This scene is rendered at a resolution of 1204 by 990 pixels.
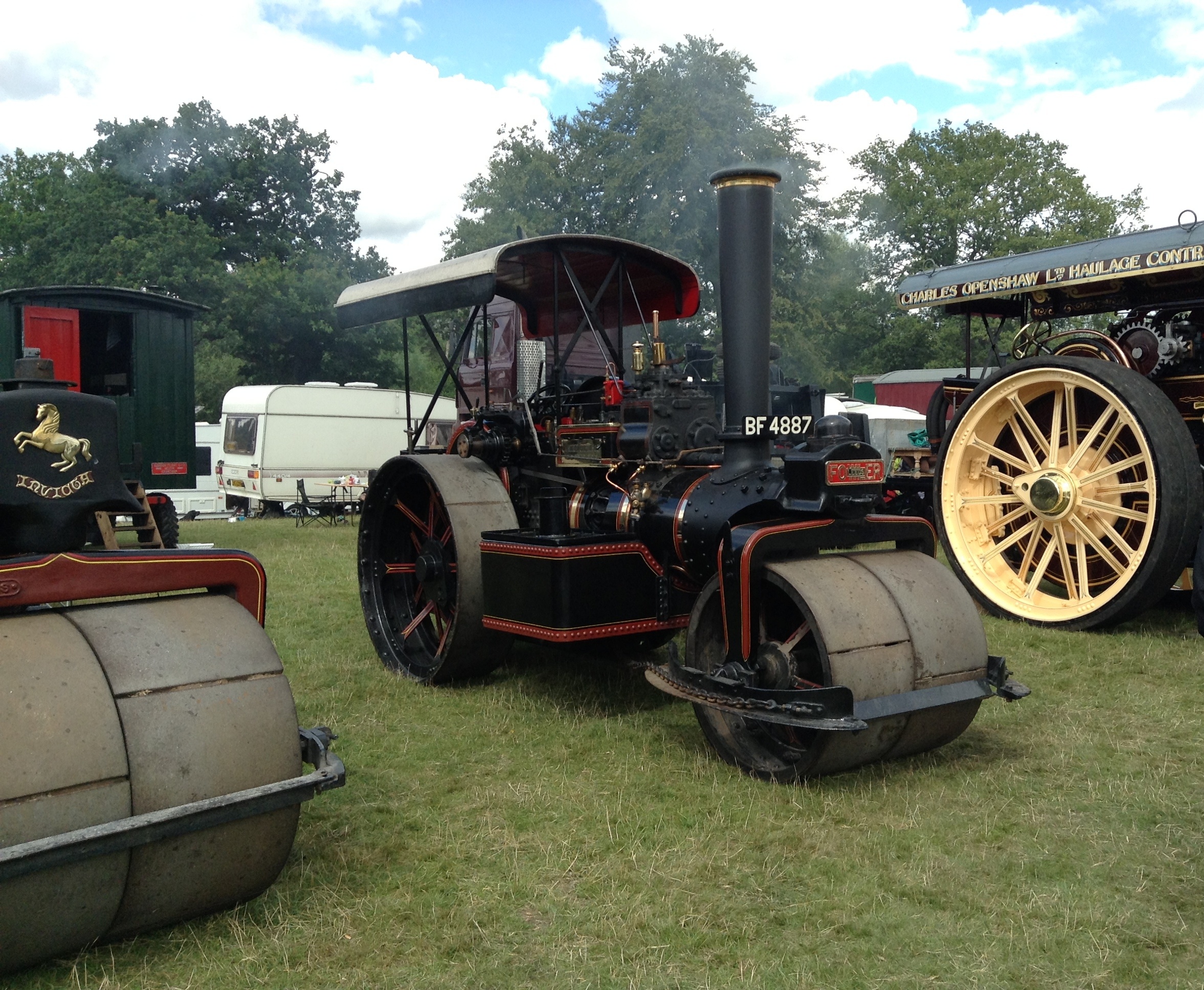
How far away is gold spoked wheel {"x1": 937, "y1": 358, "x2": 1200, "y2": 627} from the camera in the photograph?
634cm

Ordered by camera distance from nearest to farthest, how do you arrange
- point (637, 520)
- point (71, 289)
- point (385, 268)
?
1. point (637, 520)
2. point (71, 289)
3. point (385, 268)

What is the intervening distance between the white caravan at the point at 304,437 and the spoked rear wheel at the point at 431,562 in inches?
446

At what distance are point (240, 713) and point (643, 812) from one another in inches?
57.1

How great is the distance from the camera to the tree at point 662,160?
25.1 meters

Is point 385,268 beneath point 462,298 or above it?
above

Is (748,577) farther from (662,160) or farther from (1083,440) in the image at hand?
(662,160)

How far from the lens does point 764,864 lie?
316cm

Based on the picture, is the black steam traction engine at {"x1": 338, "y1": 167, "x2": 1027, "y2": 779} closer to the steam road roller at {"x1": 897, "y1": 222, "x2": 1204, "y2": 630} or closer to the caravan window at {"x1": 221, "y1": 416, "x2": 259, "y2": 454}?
the steam road roller at {"x1": 897, "y1": 222, "x2": 1204, "y2": 630}

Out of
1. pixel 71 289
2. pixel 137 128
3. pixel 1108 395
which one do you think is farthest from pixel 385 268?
pixel 1108 395

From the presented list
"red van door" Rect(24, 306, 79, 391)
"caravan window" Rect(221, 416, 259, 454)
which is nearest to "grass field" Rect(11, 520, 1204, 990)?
"red van door" Rect(24, 306, 79, 391)

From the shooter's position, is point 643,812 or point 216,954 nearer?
point 216,954

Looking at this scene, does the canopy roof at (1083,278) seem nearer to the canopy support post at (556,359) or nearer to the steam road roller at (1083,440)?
the steam road roller at (1083,440)

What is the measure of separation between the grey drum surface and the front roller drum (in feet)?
5.64

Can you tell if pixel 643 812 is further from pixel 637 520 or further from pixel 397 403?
pixel 397 403
